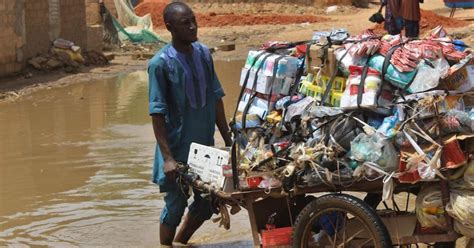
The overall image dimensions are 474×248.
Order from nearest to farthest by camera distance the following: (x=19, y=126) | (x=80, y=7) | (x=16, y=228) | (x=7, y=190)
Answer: (x=16, y=228) → (x=7, y=190) → (x=19, y=126) → (x=80, y=7)

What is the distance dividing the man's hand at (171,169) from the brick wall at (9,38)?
10.3 m

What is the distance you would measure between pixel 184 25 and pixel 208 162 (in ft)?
2.76

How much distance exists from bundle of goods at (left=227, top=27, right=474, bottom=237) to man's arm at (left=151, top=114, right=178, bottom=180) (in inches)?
17.9

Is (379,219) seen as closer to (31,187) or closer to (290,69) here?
(290,69)

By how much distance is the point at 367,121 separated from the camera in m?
4.21

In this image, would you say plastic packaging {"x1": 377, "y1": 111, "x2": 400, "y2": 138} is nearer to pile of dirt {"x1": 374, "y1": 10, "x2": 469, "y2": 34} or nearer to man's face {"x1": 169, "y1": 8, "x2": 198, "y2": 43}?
man's face {"x1": 169, "y1": 8, "x2": 198, "y2": 43}

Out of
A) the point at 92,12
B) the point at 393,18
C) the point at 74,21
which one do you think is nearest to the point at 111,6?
the point at 92,12

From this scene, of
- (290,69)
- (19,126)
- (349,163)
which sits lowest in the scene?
(19,126)

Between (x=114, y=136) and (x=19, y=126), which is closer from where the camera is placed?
(x=114, y=136)

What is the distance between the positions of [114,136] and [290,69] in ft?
17.6

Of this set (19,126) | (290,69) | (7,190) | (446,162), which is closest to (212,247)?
(290,69)

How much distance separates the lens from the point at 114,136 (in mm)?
9695

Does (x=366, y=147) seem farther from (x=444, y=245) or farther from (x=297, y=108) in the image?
(x=444, y=245)

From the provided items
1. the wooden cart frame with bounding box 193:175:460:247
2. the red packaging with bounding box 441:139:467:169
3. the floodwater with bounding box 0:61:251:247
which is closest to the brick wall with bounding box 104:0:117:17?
the floodwater with bounding box 0:61:251:247
